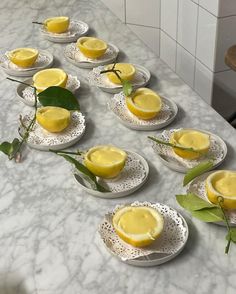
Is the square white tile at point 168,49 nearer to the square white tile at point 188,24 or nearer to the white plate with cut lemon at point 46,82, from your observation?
the square white tile at point 188,24

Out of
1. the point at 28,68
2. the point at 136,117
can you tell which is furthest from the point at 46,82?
the point at 136,117

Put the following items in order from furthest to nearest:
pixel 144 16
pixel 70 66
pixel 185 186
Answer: pixel 144 16, pixel 70 66, pixel 185 186

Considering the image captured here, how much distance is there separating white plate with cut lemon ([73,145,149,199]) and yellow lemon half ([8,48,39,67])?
1.43 feet

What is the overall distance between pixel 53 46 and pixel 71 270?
89cm

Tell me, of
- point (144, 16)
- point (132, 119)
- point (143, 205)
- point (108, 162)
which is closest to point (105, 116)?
point (132, 119)

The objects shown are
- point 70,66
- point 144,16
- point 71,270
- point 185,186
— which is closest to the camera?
point 71,270

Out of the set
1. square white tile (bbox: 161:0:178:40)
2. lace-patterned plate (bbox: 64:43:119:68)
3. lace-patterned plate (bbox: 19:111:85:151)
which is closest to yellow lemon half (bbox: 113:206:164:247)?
lace-patterned plate (bbox: 19:111:85:151)

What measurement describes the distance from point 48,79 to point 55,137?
21 cm

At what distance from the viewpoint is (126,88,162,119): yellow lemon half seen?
4.09 ft

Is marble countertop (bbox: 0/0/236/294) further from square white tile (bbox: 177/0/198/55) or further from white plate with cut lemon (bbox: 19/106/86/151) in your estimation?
square white tile (bbox: 177/0/198/55)

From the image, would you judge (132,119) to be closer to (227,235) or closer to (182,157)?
(182,157)

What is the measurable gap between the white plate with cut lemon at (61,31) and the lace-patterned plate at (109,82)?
234 millimetres

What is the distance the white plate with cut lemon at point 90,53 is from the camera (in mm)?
1504

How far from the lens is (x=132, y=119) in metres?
1.28
